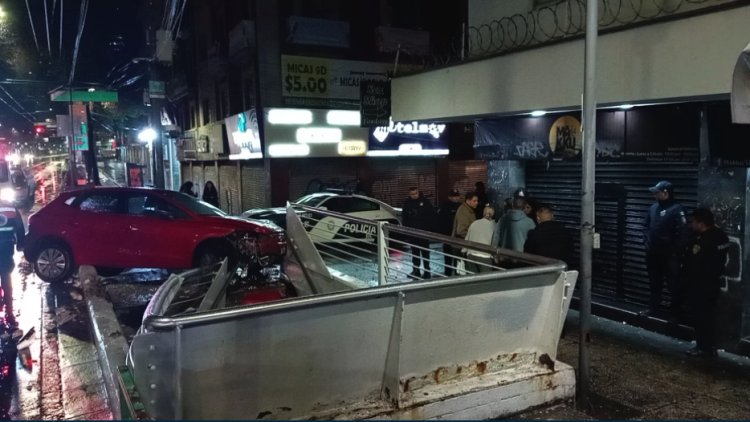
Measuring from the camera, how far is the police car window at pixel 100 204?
1087 cm

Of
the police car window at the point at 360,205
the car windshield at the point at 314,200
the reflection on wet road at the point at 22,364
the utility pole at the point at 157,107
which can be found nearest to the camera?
the reflection on wet road at the point at 22,364

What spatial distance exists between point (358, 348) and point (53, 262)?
8669mm

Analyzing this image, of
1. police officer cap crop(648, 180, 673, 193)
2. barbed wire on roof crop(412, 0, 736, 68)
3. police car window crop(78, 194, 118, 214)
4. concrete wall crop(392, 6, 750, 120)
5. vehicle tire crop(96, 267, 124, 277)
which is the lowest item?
vehicle tire crop(96, 267, 124, 277)

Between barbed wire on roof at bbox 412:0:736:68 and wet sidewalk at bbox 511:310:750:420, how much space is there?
3.64 metres

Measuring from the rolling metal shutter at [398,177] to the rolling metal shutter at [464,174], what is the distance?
1051mm

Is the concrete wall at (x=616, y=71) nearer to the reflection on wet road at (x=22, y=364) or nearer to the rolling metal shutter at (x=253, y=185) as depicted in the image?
the reflection on wet road at (x=22, y=364)

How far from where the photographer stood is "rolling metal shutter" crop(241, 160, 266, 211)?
67.6 ft

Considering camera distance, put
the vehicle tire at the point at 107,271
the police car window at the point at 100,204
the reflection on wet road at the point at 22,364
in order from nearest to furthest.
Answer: the reflection on wet road at the point at 22,364 → the police car window at the point at 100,204 → the vehicle tire at the point at 107,271

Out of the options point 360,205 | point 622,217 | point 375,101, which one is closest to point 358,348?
point 622,217

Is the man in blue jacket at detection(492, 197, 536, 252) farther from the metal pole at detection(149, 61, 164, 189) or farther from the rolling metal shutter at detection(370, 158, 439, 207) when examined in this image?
the metal pole at detection(149, 61, 164, 189)

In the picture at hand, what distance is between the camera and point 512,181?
9.77m

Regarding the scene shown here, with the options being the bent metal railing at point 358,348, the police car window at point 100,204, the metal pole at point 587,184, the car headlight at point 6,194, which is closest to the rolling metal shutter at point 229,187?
the car headlight at point 6,194

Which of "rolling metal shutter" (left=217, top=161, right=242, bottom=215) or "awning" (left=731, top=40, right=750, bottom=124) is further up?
"awning" (left=731, top=40, right=750, bottom=124)

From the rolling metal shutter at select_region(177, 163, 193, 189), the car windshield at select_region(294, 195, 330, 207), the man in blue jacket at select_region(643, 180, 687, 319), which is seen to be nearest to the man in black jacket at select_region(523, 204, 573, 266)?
the man in blue jacket at select_region(643, 180, 687, 319)
